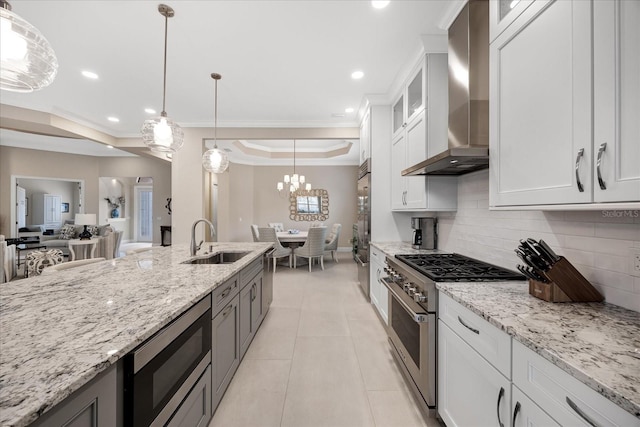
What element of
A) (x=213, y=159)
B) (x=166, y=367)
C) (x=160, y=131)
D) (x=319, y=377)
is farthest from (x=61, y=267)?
(x=319, y=377)

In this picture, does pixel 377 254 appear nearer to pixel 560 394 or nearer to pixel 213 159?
pixel 213 159

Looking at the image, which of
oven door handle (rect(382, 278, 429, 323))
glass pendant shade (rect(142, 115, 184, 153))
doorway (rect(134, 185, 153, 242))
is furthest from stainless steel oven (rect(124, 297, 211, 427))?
doorway (rect(134, 185, 153, 242))

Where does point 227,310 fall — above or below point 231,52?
below

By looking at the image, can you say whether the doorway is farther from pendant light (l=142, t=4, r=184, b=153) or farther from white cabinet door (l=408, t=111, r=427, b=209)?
white cabinet door (l=408, t=111, r=427, b=209)

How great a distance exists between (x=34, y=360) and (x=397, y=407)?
192 cm

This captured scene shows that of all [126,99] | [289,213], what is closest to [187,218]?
[126,99]

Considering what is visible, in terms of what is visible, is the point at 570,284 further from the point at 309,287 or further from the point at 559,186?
the point at 309,287

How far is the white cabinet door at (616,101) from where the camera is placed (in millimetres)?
A: 785

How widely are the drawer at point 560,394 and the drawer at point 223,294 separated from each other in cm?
148

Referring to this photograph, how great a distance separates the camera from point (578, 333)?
0.88 meters

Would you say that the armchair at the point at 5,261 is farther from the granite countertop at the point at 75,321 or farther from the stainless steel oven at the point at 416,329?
the stainless steel oven at the point at 416,329

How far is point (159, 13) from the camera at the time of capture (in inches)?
83.9

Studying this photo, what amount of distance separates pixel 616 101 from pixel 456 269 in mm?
1194

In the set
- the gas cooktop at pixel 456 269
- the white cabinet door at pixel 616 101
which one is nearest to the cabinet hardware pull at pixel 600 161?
the white cabinet door at pixel 616 101
